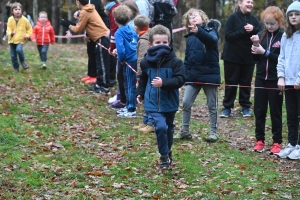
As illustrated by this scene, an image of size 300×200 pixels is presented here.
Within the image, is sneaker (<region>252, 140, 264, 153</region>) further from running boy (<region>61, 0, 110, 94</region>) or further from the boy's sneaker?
running boy (<region>61, 0, 110, 94</region>)

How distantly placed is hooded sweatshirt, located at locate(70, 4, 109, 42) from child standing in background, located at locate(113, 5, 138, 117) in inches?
80.3

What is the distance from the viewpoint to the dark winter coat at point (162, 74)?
673cm

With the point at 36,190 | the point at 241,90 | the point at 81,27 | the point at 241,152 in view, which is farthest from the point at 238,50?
the point at 36,190

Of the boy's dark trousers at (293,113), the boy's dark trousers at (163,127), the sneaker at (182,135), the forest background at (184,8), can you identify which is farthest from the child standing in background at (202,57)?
the forest background at (184,8)

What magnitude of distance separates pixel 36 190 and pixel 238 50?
600cm

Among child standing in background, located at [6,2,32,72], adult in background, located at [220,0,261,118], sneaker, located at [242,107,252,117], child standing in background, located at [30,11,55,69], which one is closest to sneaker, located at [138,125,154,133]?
adult in background, located at [220,0,261,118]

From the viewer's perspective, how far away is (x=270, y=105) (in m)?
8.11

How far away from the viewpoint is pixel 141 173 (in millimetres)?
6949

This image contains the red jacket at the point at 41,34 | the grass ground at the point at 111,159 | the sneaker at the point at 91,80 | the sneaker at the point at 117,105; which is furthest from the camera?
the red jacket at the point at 41,34

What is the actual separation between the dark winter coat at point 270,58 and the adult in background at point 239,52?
1.99 m

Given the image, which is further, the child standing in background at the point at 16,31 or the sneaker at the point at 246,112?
the child standing in background at the point at 16,31

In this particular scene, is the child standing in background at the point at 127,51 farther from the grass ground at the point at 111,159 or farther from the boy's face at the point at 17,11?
the boy's face at the point at 17,11

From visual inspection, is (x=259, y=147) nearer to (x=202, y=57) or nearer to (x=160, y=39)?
(x=202, y=57)

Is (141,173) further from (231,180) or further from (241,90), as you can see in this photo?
(241,90)
